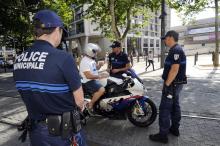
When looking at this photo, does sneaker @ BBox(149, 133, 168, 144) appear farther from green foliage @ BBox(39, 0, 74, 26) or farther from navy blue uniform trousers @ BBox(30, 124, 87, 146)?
green foliage @ BBox(39, 0, 74, 26)

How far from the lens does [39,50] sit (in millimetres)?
2205

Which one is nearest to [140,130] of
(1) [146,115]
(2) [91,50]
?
(1) [146,115]

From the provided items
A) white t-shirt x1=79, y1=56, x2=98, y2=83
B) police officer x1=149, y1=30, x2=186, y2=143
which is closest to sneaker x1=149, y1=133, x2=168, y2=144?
police officer x1=149, y1=30, x2=186, y2=143

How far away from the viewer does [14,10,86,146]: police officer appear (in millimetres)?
2143

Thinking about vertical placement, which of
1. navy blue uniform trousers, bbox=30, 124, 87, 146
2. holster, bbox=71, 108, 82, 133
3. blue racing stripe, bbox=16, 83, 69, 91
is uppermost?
blue racing stripe, bbox=16, 83, 69, 91

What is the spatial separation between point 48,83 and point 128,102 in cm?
325

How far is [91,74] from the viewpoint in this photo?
518 cm

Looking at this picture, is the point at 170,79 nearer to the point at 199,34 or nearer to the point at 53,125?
the point at 53,125

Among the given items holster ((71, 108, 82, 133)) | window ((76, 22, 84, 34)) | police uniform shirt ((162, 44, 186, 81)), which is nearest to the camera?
holster ((71, 108, 82, 133))

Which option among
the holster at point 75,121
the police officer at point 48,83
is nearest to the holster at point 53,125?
the police officer at point 48,83

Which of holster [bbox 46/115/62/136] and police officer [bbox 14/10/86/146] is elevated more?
police officer [bbox 14/10/86/146]

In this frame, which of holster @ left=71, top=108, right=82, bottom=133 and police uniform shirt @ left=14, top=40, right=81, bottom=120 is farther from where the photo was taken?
holster @ left=71, top=108, right=82, bottom=133

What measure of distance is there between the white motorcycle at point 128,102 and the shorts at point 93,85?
0.14m

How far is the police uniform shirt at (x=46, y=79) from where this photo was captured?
213cm
